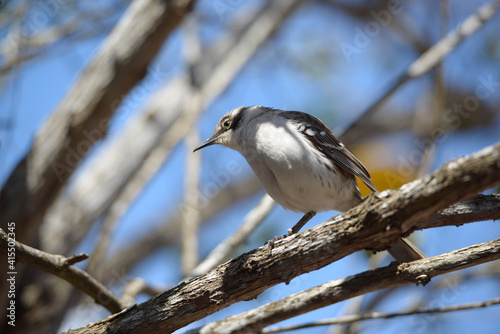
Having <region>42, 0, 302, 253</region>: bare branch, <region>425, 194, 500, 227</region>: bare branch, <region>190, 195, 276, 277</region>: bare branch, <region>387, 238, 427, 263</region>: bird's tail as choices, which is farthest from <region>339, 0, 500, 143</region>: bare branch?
<region>425, 194, 500, 227</region>: bare branch

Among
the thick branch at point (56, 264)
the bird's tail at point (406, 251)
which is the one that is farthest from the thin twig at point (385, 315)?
the thick branch at point (56, 264)

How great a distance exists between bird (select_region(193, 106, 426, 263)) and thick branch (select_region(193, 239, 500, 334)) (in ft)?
A: 3.41

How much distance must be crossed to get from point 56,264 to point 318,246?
216cm

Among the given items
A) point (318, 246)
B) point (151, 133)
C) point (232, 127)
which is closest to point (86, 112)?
point (232, 127)

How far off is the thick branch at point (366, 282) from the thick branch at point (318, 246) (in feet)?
0.41

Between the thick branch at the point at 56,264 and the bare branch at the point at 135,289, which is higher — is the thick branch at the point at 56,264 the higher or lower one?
the lower one

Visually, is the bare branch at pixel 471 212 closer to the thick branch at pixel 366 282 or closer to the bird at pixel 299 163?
the thick branch at pixel 366 282


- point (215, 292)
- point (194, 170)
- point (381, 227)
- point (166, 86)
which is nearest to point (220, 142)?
point (194, 170)

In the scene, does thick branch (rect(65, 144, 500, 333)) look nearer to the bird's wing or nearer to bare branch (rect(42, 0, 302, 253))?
the bird's wing

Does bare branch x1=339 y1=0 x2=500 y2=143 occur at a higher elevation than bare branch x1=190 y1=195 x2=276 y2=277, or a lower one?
higher

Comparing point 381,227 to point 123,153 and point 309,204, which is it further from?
point 123,153

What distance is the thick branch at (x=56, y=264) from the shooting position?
3.85 m

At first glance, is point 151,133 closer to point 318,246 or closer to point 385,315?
point 385,315

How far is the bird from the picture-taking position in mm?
5172
